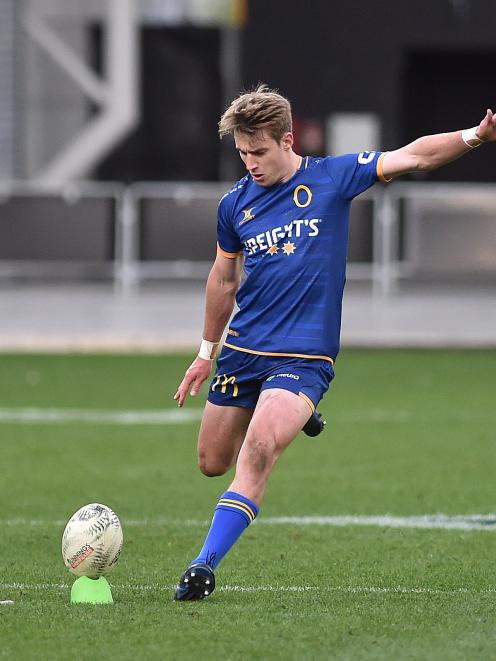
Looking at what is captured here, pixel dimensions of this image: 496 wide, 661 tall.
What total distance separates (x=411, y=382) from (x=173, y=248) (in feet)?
24.7

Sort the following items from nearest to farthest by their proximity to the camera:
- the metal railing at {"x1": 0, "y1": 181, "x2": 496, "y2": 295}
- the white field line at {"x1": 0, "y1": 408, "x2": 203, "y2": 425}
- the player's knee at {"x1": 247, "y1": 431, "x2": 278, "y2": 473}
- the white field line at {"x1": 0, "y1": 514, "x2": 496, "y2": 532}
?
the player's knee at {"x1": 247, "y1": 431, "x2": 278, "y2": 473} < the white field line at {"x1": 0, "y1": 514, "x2": 496, "y2": 532} < the white field line at {"x1": 0, "y1": 408, "x2": 203, "y2": 425} < the metal railing at {"x1": 0, "y1": 181, "x2": 496, "y2": 295}

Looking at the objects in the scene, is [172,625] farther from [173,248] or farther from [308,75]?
[308,75]

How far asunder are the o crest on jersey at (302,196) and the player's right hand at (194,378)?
0.89 m

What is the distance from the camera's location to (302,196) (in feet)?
23.2

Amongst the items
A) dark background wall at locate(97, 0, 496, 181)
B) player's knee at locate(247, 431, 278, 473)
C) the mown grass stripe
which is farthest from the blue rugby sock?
dark background wall at locate(97, 0, 496, 181)

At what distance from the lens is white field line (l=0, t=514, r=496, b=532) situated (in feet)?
29.2

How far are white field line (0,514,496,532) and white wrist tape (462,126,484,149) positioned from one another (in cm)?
272

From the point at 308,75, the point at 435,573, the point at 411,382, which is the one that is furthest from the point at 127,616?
the point at 308,75

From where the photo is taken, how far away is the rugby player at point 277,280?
22.3ft

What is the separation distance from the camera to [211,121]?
2972cm

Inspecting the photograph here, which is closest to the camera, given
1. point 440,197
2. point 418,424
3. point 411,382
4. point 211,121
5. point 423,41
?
point 418,424

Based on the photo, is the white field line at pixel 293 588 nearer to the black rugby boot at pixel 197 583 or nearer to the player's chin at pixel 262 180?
the black rugby boot at pixel 197 583

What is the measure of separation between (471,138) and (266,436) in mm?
1534

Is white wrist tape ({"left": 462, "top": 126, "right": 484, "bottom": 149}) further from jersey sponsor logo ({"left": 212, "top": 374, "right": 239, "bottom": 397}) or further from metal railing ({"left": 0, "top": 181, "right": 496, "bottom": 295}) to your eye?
metal railing ({"left": 0, "top": 181, "right": 496, "bottom": 295})
